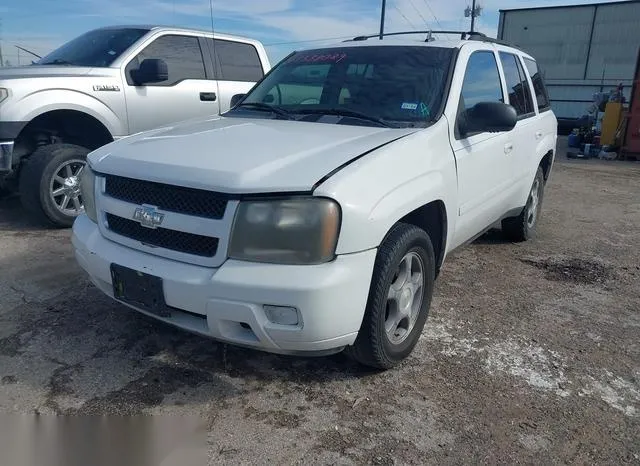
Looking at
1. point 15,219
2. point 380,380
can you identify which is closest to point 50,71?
A: point 15,219

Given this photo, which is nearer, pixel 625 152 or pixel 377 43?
pixel 377 43

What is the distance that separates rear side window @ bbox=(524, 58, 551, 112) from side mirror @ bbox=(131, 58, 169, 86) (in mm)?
3531

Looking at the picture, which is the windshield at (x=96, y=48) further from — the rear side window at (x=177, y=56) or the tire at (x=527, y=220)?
the tire at (x=527, y=220)

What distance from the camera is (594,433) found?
8.33 ft

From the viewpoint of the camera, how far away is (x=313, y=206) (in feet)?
7.77

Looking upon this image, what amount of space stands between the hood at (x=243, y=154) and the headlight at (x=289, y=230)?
76 mm

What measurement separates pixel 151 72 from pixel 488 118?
3561mm

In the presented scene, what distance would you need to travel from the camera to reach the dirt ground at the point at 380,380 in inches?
96.0

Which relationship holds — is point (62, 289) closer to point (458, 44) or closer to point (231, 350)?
point (231, 350)

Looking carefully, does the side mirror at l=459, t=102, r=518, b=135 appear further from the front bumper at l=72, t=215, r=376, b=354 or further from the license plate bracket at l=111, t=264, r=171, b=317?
the license plate bracket at l=111, t=264, r=171, b=317

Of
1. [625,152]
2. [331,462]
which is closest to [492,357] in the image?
[331,462]

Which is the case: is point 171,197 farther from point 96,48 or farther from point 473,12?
point 473,12

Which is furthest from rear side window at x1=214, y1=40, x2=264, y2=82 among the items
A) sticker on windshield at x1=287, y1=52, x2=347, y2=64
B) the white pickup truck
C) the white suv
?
the white suv

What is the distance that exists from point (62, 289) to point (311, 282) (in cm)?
250
